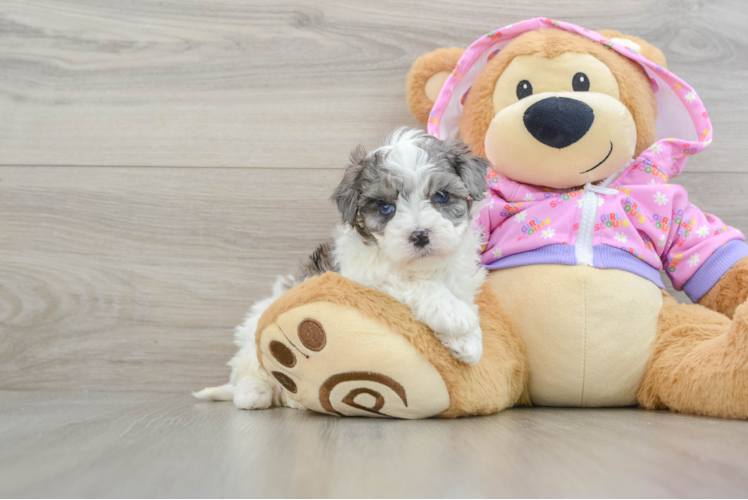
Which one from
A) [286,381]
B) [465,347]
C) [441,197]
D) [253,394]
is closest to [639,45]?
[441,197]

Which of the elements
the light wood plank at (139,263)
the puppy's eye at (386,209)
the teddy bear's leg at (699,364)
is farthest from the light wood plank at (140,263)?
the teddy bear's leg at (699,364)

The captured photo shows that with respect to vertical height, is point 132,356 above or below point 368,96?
below

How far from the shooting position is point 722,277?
5.04ft

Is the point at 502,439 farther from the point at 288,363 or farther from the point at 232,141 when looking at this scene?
the point at 232,141

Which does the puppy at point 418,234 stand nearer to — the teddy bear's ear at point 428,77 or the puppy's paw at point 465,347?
the puppy's paw at point 465,347

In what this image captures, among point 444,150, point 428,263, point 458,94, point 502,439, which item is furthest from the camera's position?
point 458,94

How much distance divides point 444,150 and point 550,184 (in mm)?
344

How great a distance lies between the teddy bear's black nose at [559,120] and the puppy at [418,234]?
0.18 m

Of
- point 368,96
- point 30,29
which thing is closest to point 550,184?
point 368,96

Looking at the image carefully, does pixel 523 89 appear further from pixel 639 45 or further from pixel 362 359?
pixel 362 359

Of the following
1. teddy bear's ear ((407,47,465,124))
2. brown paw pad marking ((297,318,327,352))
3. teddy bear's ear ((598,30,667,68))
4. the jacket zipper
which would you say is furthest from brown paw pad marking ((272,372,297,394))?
teddy bear's ear ((598,30,667,68))

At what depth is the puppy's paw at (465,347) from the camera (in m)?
1.29

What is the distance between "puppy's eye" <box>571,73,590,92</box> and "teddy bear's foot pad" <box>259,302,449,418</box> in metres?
0.86

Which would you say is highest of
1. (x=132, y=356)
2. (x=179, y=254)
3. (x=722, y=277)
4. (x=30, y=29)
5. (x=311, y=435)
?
(x=30, y=29)
